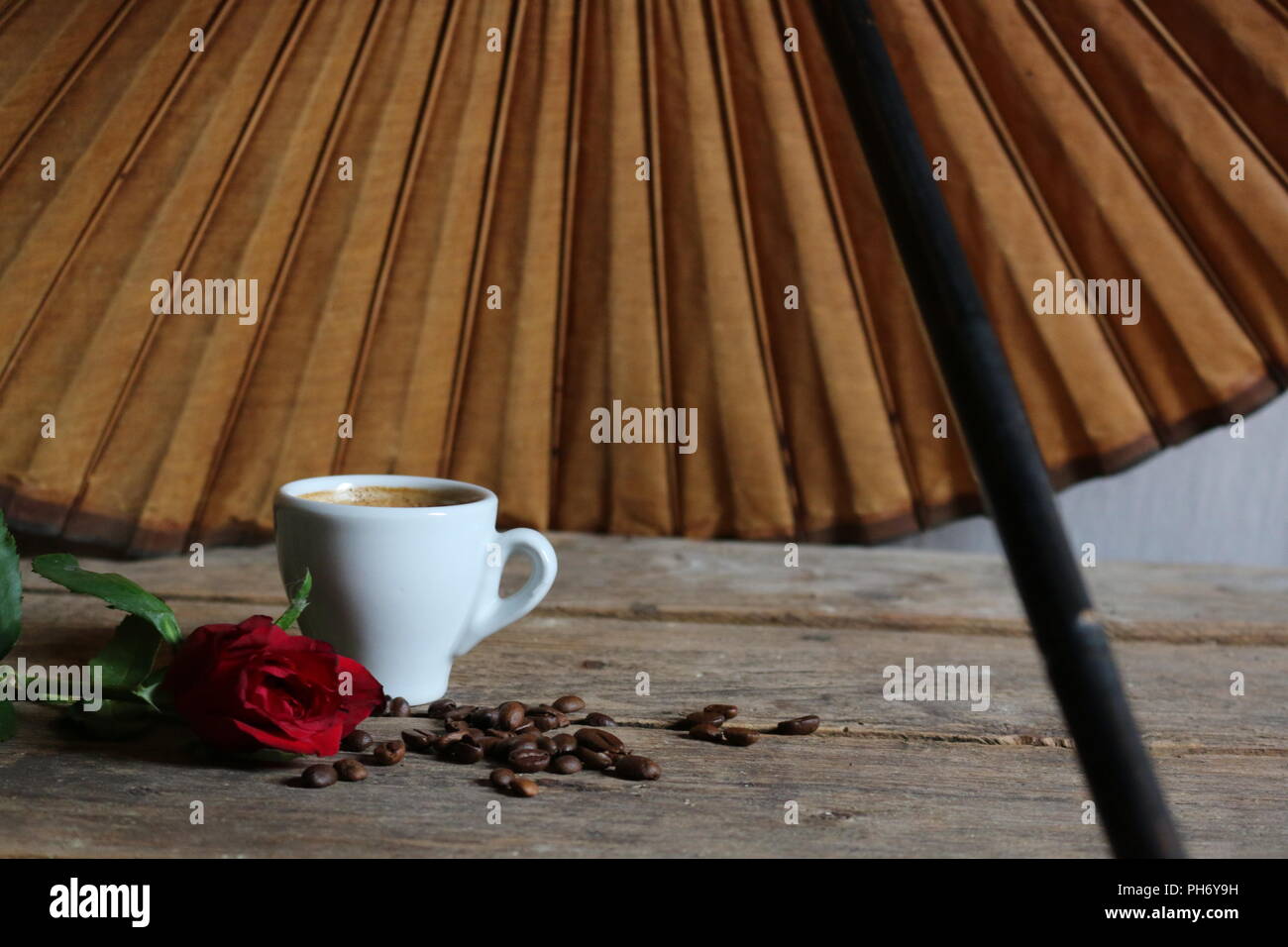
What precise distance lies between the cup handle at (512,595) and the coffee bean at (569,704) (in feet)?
0.23

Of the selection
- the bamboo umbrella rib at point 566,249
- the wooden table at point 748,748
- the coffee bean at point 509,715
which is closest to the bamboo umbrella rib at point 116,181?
the wooden table at point 748,748

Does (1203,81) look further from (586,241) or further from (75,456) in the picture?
(75,456)

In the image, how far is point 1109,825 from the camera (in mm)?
238

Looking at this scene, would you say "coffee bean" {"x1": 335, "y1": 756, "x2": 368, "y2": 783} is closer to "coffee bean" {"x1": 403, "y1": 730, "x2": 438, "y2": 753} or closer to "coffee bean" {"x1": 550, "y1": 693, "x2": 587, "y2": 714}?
"coffee bean" {"x1": 403, "y1": 730, "x2": 438, "y2": 753}

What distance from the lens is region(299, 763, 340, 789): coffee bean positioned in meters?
0.59

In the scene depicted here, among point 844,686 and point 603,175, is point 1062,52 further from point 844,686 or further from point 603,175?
point 844,686

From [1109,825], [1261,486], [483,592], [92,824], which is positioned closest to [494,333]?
[483,592]

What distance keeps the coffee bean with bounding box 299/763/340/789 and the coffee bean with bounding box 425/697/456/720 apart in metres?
0.12

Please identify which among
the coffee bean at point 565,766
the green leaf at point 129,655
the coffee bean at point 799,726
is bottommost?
the coffee bean at point 565,766

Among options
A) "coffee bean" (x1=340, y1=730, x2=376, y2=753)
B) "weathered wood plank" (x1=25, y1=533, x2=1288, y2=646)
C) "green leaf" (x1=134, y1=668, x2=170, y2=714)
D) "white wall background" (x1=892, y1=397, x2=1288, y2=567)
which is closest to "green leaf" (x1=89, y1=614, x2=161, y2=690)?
"green leaf" (x1=134, y1=668, x2=170, y2=714)

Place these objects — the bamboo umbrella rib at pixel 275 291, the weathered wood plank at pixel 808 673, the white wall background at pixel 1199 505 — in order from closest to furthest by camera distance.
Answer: the weathered wood plank at pixel 808 673, the bamboo umbrella rib at pixel 275 291, the white wall background at pixel 1199 505

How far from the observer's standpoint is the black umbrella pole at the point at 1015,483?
0.24m

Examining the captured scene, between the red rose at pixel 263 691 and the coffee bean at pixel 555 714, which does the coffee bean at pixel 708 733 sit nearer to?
the coffee bean at pixel 555 714

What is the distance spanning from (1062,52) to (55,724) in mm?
1001
